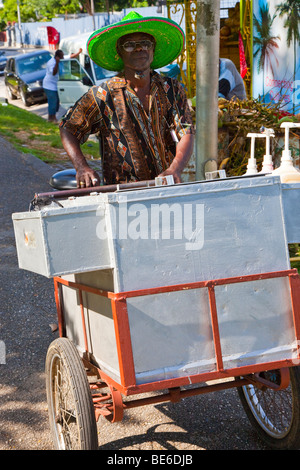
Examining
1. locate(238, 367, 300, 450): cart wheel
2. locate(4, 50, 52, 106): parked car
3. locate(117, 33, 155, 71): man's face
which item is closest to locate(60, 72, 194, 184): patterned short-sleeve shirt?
locate(117, 33, 155, 71): man's face

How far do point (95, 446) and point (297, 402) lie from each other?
940 millimetres

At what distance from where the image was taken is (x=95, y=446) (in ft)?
8.73

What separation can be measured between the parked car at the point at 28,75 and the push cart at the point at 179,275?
18613 millimetres

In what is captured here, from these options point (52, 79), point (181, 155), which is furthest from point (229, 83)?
point (52, 79)

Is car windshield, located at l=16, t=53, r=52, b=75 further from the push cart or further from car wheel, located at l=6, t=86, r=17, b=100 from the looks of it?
the push cart

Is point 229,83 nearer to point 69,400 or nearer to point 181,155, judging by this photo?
point 181,155

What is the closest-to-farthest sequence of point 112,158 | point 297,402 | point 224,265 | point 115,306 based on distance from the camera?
point 115,306 → point 224,265 → point 297,402 → point 112,158

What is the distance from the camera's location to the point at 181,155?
11.8 ft

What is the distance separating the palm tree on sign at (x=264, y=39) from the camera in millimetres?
9446

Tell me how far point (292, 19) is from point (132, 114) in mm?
6294

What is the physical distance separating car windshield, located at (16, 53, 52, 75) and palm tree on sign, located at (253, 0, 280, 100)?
508 inches

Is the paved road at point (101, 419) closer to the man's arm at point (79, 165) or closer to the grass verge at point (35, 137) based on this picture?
the man's arm at point (79, 165)

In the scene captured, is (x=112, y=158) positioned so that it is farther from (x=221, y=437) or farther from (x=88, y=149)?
(x=88, y=149)
